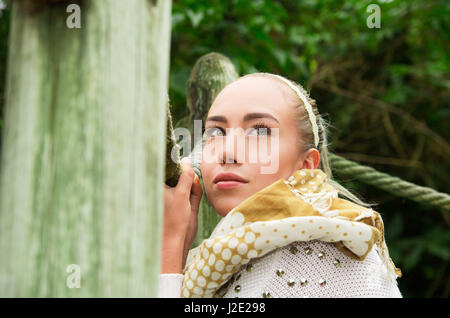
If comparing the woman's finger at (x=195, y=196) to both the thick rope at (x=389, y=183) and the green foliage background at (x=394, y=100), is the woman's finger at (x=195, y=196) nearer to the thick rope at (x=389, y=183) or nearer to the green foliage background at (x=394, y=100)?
the thick rope at (x=389, y=183)

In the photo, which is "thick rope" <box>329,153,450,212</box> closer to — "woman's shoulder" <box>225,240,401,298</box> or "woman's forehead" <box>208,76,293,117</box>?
"woman's forehead" <box>208,76,293,117</box>

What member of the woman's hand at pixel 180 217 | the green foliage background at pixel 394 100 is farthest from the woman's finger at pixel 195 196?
the green foliage background at pixel 394 100

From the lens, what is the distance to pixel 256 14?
1780mm

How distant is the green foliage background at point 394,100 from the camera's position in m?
2.25

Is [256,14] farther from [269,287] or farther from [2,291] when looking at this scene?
[2,291]

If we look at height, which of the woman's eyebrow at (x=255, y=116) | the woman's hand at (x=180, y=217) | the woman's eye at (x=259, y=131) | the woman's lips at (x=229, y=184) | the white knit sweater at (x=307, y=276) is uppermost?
the woman's eyebrow at (x=255, y=116)

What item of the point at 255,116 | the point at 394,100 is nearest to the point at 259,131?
the point at 255,116

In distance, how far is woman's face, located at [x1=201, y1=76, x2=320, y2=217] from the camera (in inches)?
29.9

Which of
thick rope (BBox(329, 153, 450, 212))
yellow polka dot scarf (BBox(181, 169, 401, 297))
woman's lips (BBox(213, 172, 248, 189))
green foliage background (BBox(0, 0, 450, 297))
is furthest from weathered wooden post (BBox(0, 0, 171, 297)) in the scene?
green foliage background (BBox(0, 0, 450, 297))

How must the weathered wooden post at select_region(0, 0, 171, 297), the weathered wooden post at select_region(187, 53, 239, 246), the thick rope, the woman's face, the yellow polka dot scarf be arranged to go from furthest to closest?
the thick rope, the weathered wooden post at select_region(187, 53, 239, 246), the woman's face, the yellow polka dot scarf, the weathered wooden post at select_region(0, 0, 171, 297)

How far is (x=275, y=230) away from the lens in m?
0.63

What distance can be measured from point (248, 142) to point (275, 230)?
174 millimetres

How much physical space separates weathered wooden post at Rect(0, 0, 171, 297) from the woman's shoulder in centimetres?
27
